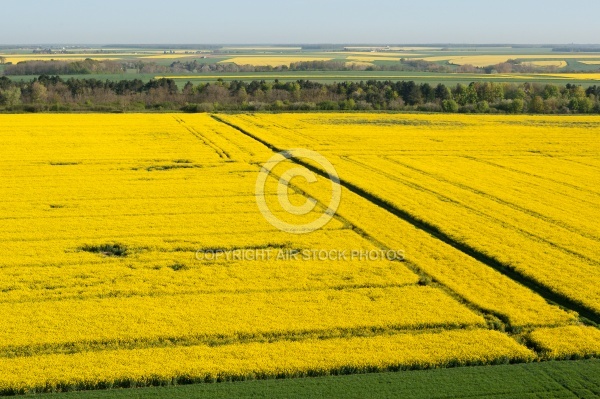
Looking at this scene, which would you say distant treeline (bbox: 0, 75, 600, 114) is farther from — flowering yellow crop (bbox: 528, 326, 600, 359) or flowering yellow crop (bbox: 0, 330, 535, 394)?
flowering yellow crop (bbox: 0, 330, 535, 394)

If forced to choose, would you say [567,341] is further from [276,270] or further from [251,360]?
[276,270]

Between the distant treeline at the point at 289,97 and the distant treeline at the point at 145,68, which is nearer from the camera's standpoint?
the distant treeline at the point at 289,97

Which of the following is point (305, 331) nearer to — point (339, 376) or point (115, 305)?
point (339, 376)

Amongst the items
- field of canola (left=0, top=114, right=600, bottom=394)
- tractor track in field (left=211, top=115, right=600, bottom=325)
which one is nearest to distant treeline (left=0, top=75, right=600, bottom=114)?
field of canola (left=0, top=114, right=600, bottom=394)

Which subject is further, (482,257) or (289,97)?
(289,97)

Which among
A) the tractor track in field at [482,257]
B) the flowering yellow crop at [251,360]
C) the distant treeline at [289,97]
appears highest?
the distant treeline at [289,97]

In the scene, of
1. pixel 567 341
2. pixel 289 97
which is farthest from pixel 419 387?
pixel 289 97

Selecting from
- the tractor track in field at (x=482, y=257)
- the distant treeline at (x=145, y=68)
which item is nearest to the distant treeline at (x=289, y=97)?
the tractor track in field at (x=482, y=257)

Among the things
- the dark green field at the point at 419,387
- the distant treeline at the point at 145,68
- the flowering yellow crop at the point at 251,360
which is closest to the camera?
the dark green field at the point at 419,387

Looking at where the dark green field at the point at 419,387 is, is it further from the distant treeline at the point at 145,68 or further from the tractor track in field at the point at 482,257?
the distant treeline at the point at 145,68
